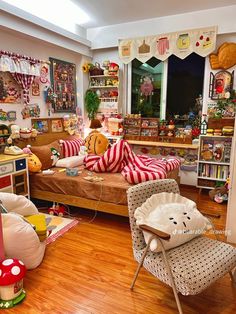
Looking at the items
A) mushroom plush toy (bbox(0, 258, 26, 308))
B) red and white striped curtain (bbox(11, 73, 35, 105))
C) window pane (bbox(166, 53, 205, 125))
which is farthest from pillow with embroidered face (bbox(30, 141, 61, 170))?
window pane (bbox(166, 53, 205, 125))

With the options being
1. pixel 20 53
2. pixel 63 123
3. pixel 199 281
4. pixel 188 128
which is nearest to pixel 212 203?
pixel 188 128

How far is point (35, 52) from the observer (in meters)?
3.60

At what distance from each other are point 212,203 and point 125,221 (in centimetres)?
140

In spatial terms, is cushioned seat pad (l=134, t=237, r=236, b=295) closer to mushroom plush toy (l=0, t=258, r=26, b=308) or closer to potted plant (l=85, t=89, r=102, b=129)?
mushroom plush toy (l=0, t=258, r=26, b=308)

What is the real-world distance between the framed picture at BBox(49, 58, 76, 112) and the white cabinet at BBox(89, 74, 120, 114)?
16.3 inches

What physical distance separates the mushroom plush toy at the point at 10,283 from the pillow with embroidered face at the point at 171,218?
923mm

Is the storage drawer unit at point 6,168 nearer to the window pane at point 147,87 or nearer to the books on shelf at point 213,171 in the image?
the window pane at point 147,87

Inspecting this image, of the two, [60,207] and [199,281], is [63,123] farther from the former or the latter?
[199,281]

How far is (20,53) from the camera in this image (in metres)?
3.35

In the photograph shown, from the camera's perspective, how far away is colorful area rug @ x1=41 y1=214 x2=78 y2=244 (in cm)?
255

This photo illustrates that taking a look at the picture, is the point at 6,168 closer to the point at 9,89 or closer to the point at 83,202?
the point at 83,202

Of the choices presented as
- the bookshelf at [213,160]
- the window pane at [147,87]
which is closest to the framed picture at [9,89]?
the window pane at [147,87]

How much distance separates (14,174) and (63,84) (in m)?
2.00

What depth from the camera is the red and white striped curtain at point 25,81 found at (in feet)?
10.6
